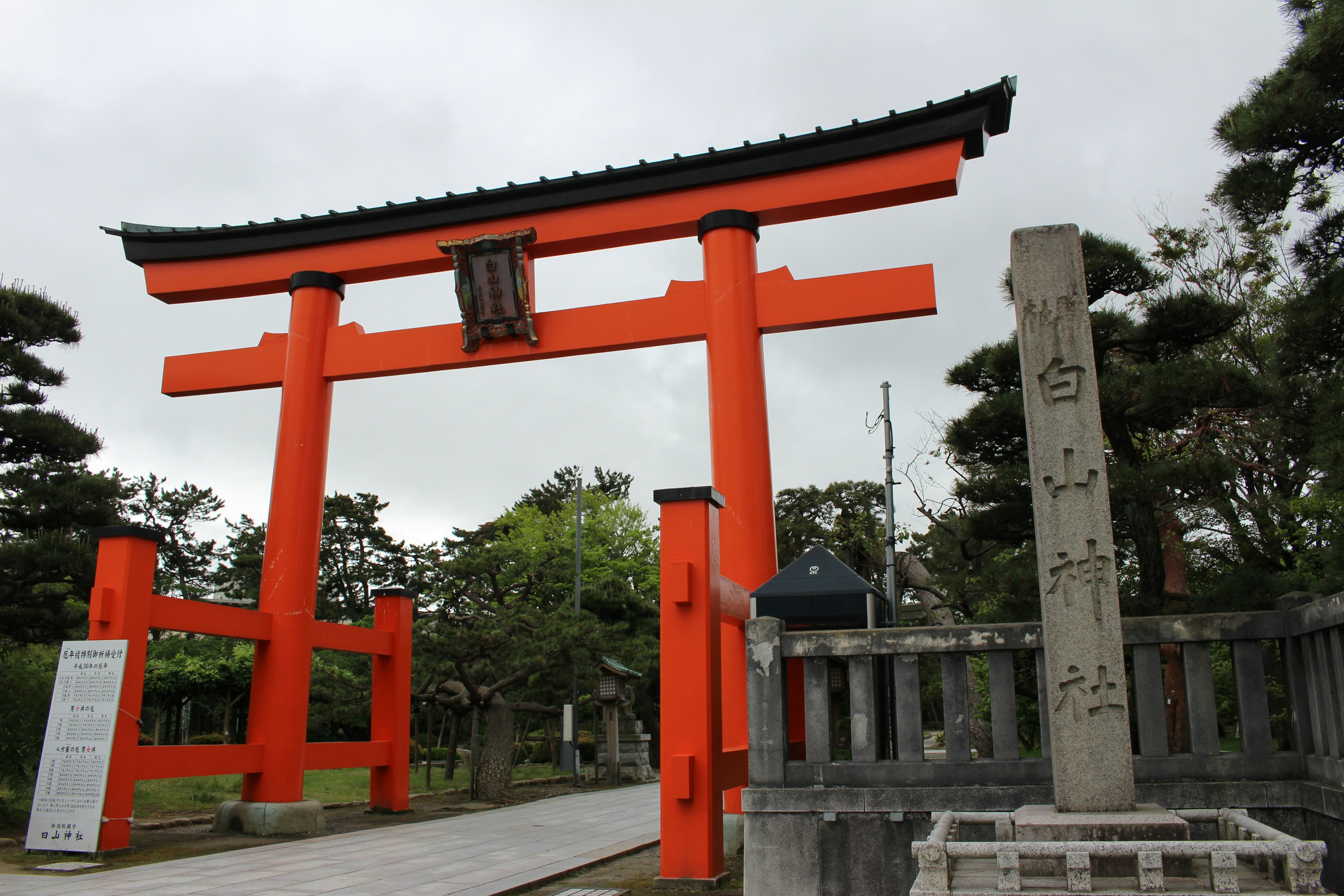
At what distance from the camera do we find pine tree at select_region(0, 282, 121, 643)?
36.5ft

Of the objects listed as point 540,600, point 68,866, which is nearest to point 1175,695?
point 68,866

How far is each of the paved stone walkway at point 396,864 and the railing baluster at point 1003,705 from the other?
366 cm

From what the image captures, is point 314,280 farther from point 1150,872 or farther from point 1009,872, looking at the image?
point 1150,872

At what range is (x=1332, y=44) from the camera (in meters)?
5.87

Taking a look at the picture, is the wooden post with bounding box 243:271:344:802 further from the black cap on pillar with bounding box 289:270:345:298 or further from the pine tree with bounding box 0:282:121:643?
the pine tree with bounding box 0:282:121:643

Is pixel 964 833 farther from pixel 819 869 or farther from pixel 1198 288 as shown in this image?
pixel 1198 288

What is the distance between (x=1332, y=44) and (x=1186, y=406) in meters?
3.53

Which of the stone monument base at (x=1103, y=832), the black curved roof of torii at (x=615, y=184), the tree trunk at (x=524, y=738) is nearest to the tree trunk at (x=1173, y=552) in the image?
the black curved roof of torii at (x=615, y=184)

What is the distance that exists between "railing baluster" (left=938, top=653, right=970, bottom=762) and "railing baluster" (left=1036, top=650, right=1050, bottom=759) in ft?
1.36

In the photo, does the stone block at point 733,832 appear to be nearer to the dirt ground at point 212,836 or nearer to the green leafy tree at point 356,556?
the dirt ground at point 212,836

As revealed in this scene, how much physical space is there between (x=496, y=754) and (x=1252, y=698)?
1186cm

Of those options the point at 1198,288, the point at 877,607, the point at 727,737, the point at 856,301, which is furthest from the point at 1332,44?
the point at 1198,288

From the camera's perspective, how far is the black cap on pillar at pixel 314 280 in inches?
458

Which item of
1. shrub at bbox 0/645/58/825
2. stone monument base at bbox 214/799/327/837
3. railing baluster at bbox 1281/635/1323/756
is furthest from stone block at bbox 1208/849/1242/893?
shrub at bbox 0/645/58/825
